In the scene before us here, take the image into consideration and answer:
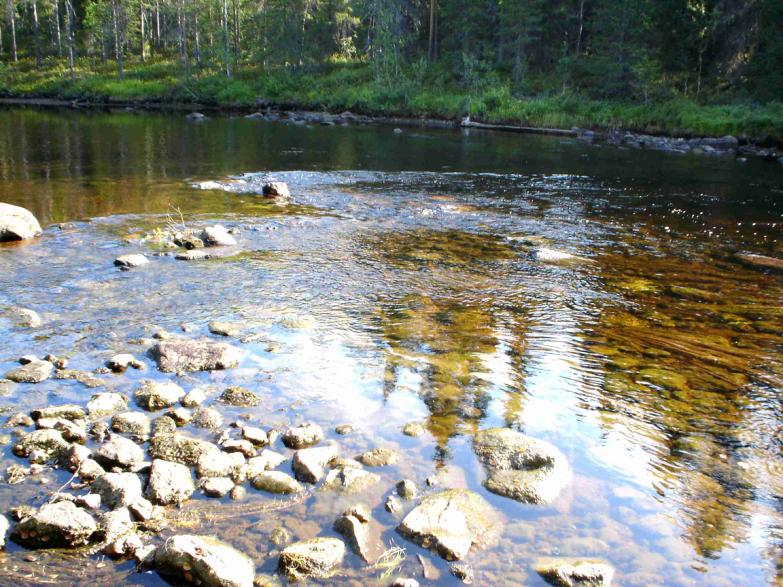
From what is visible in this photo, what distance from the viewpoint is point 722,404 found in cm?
670

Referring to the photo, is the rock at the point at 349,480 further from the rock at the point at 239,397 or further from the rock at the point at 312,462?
the rock at the point at 239,397

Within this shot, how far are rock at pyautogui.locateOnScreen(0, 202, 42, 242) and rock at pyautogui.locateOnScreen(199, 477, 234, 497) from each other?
9272 millimetres

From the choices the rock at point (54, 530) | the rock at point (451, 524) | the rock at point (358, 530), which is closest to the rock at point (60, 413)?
the rock at point (54, 530)

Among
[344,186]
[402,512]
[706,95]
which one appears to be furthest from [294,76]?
[402,512]

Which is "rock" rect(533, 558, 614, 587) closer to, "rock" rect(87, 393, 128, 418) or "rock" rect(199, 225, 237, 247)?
"rock" rect(87, 393, 128, 418)

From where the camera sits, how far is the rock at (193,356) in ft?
22.9

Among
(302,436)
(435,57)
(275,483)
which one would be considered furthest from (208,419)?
(435,57)

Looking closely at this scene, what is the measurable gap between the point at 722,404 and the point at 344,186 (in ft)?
48.4

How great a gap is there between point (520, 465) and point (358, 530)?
1621 millimetres

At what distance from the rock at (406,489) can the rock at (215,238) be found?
821 cm

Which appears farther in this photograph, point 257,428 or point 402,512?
point 257,428

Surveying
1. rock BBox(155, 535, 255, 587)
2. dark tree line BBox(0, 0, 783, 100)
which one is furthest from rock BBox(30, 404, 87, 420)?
dark tree line BBox(0, 0, 783, 100)

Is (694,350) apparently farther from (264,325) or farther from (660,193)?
(660,193)

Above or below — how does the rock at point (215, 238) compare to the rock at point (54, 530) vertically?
above
